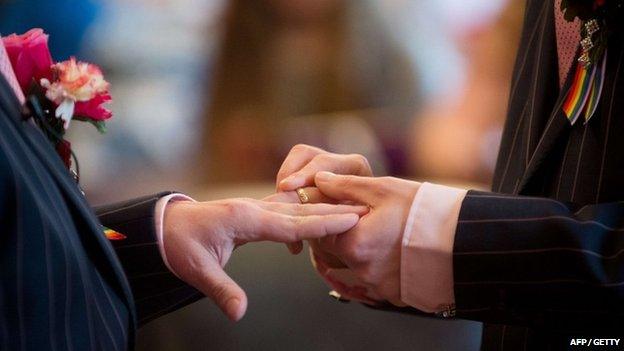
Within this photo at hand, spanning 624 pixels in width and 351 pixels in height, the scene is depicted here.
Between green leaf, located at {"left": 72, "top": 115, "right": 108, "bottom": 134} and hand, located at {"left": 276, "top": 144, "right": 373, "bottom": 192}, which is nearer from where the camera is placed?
green leaf, located at {"left": 72, "top": 115, "right": 108, "bottom": 134}

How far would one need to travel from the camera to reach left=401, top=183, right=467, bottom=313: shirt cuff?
3.41ft

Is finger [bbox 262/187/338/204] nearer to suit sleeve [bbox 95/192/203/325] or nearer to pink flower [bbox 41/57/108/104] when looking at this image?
suit sleeve [bbox 95/192/203/325]

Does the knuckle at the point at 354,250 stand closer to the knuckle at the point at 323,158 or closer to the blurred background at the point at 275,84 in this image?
the knuckle at the point at 323,158

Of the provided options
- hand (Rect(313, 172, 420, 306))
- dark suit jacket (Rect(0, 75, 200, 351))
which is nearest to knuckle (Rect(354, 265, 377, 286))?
hand (Rect(313, 172, 420, 306))

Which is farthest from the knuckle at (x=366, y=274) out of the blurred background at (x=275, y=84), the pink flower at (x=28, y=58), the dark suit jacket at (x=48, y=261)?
the blurred background at (x=275, y=84)

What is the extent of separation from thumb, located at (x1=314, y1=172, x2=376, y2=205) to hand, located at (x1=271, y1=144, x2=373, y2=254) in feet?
0.07

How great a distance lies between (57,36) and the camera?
3.13 meters

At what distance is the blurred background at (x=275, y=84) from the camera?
125 inches

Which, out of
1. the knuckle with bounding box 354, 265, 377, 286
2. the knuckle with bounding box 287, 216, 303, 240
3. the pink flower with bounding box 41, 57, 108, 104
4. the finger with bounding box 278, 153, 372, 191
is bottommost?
the knuckle with bounding box 354, 265, 377, 286

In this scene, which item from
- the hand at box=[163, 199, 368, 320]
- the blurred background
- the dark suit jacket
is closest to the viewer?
the dark suit jacket

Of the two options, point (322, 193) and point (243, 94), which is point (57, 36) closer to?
point (243, 94)

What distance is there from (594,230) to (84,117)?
0.67 meters

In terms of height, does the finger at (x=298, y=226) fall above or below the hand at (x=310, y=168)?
below

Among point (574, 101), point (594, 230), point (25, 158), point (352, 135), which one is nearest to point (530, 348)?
point (594, 230)
